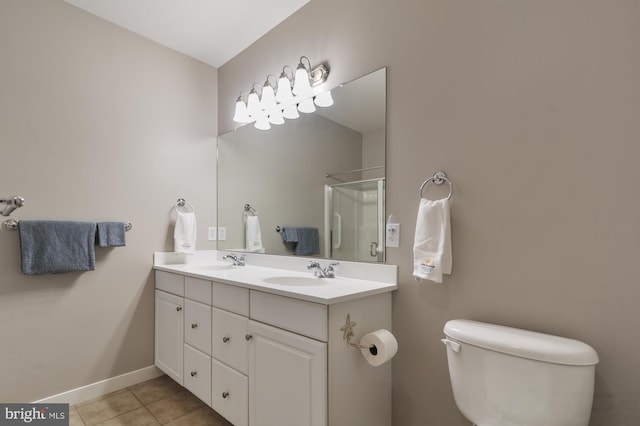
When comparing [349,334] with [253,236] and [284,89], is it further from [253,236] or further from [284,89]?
[284,89]

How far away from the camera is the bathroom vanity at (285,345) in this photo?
4.00 feet

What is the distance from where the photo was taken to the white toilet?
0.92m

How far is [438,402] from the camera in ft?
4.49

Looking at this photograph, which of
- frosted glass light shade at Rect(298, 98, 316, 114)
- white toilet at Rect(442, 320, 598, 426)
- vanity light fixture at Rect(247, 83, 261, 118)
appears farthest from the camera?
vanity light fixture at Rect(247, 83, 261, 118)

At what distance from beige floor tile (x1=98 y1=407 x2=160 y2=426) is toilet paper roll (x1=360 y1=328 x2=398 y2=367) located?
1.37 metres

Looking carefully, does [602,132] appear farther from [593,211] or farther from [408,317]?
[408,317]

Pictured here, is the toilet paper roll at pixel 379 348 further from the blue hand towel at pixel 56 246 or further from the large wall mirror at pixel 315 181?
the blue hand towel at pixel 56 246

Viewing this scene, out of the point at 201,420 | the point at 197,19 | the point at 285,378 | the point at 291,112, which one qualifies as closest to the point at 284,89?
the point at 291,112

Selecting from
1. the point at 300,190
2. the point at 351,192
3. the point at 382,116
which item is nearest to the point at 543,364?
the point at 351,192

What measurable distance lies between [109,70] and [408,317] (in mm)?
2469

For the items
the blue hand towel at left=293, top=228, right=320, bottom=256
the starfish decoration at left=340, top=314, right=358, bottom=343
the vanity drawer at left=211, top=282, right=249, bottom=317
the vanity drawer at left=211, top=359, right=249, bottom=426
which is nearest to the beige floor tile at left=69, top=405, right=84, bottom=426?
the vanity drawer at left=211, top=359, right=249, bottom=426

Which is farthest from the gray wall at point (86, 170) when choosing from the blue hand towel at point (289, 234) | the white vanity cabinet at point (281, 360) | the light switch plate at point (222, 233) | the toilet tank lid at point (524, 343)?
the toilet tank lid at point (524, 343)

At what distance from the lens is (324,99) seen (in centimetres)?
190

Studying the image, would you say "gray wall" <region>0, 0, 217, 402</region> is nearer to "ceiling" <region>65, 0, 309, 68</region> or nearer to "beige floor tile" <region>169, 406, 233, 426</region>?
"ceiling" <region>65, 0, 309, 68</region>
